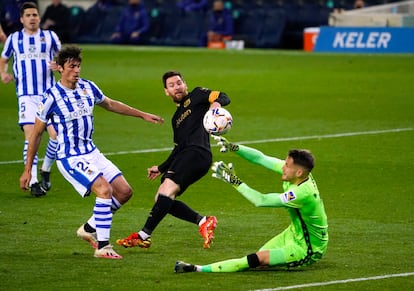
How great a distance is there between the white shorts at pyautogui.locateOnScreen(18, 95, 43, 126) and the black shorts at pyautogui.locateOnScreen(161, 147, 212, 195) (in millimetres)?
4467

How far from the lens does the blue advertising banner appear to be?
116 ft

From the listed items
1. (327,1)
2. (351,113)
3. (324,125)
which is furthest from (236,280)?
(327,1)

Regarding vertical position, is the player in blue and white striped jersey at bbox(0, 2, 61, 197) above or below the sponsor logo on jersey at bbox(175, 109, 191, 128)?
below

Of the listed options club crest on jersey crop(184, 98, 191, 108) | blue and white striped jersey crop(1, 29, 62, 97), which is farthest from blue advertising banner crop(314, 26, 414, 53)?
club crest on jersey crop(184, 98, 191, 108)

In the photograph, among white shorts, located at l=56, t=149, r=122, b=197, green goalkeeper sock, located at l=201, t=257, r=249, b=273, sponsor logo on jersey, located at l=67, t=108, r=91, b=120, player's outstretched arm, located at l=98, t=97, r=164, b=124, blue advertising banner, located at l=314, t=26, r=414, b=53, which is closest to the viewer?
green goalkeeper sock, located at l=201, t=257, r=249, b=273

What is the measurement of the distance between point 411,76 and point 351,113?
19.5 ft

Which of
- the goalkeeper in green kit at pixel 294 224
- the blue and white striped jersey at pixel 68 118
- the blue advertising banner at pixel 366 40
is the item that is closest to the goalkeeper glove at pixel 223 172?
the goalkeeper in green kit at pixel 294 224

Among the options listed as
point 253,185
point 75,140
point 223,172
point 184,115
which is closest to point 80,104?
point 75,140

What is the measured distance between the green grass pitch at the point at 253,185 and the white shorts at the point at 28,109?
3.06 ft

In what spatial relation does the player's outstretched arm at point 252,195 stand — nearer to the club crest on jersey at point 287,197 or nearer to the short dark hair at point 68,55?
the club crest on jersey at point 287,197

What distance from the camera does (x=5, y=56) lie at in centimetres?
1684

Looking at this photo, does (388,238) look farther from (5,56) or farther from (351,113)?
(351,113)

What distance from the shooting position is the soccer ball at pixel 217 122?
11336 millimetres

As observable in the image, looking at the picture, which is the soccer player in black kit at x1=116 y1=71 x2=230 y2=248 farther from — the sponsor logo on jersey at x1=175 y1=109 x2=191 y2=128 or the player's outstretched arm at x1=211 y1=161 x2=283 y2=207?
the player's outstretched arm at x1=211 y1=161 x2=283 y2=207
